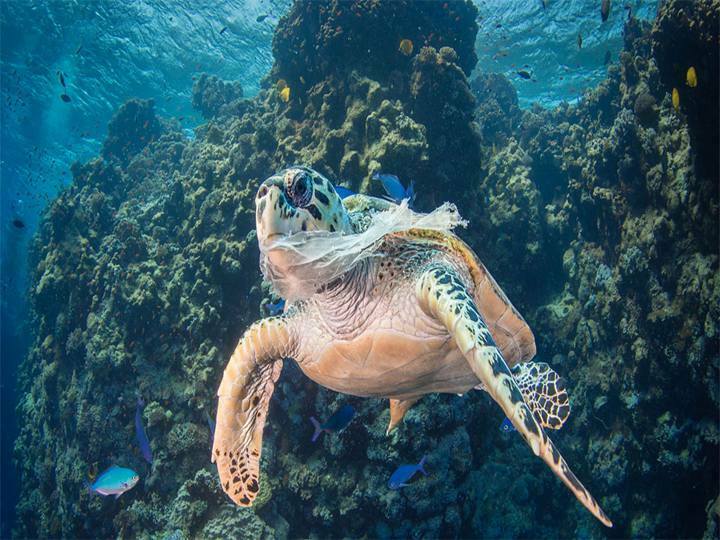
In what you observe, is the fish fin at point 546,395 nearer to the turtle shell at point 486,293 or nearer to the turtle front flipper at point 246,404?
the turtle shell at point 486,293

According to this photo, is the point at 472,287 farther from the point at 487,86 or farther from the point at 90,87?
the point at 90,87

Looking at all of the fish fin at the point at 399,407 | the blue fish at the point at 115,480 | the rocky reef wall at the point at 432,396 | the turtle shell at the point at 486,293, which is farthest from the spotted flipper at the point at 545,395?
the blue fish at the point at 115,480

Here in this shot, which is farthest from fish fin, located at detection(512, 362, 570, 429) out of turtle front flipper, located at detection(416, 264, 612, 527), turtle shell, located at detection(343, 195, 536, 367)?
turtle front flipper, located at detection(416, 264, 612, 527)

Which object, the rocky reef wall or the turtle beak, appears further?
the rocky reef wall

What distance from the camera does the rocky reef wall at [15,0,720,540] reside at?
4.64m

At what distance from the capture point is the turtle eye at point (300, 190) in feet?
6.05

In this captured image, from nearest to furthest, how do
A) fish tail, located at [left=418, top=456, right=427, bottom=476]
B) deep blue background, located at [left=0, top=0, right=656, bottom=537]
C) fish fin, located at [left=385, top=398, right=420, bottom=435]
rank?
fish fin, located at [left=385, top=398, right=420, bottom=435] → fish tail, located at [left=418, top=456, right=427, bottom=476] → deep blue background, located at [left=0, top=0, right=656, bottom=537]

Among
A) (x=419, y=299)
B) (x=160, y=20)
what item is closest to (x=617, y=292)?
(x=419, y=299)

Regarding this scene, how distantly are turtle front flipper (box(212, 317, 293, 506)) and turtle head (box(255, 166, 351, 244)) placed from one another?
101cm

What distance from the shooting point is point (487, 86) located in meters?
13.5

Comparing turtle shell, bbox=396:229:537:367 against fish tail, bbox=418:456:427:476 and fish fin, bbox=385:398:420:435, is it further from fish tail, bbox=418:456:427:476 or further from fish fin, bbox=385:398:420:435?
fish tail, bbox=418:456:427:476

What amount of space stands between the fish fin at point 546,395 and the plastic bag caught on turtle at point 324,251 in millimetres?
1998

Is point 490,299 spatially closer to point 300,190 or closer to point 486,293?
point 486,293

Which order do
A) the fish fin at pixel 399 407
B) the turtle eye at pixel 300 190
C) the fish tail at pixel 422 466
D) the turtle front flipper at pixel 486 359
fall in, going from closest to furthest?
the turtle front flipper at pixel 486 359, the turtle eye at pixel 300 190, the fish fin at pixel 399 407, the fish tail at pixel 422 466
